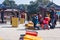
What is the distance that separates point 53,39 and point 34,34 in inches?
210

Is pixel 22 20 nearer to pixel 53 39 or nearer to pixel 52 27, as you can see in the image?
pixel 52 27

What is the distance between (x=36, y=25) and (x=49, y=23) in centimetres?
142

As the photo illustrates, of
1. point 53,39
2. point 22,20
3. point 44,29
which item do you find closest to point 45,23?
point 44,29

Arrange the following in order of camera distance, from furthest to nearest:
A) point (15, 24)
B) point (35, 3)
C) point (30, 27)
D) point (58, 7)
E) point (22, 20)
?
1. point (35, 3)
2. point (58, 7)
3. point (22, 20)
4. point (15, 24)
5. point (30, 27)

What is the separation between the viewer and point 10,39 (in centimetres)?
1666

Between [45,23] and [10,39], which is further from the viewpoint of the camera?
[45,23]

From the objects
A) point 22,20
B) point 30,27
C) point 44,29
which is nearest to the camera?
point 44,29

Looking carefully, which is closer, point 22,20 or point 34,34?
point 34,34

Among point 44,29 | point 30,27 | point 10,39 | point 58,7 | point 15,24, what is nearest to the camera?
point 10,39

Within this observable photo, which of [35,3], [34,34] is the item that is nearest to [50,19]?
[34,34]

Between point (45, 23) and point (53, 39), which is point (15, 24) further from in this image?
point (53, 39)

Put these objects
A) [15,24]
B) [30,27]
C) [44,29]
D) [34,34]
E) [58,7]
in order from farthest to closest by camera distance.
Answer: [58,7] → [15,24] → [30,27] → [44,29] → [34,34]

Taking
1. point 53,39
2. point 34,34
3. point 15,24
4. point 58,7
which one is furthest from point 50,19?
point 58,7

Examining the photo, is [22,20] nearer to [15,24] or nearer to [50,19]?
[15,24]
